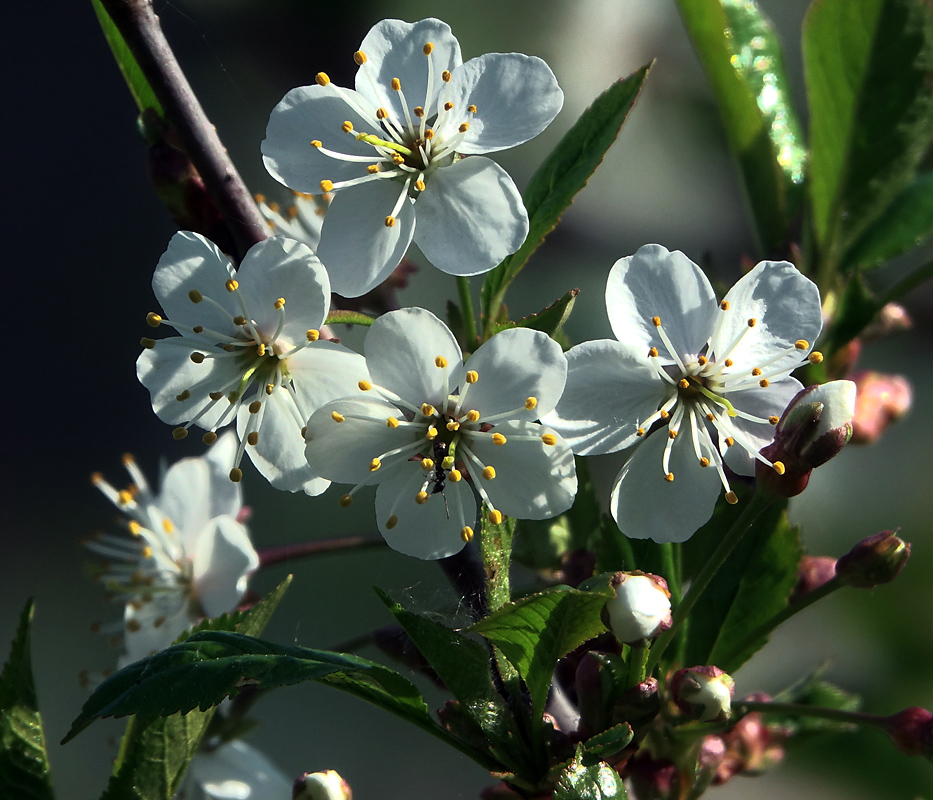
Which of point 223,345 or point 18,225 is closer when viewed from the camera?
point 223,345

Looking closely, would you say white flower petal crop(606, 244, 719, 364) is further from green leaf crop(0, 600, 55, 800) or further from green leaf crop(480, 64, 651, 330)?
A: green leaf crop(0, 600, 55, 800)

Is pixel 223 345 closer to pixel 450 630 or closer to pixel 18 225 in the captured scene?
pixel 450 630

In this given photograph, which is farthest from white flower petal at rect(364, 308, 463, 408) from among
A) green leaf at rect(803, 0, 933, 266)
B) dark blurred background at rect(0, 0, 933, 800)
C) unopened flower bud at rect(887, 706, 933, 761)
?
dark blurred background at rect(0, 0, 933, 800)

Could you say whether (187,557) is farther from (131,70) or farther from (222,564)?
(131,70)

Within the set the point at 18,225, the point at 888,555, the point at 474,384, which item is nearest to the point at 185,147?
the point at 474,384

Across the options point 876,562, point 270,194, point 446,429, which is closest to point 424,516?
point 446,429

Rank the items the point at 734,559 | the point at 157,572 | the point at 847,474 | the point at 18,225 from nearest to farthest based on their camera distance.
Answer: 1. the point at 734,559
2. the point at 157,572
3. the point at 847,474
4. the point at 18,225
